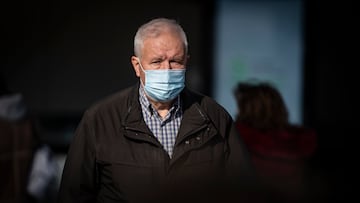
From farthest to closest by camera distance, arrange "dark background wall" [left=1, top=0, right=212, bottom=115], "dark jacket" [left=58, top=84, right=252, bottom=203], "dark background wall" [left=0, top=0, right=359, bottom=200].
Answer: "dark background wall" [left=1, top=0, right=212, bottom=115]
"dark background wall" [left=0, top=0, right=359, bottom=200]
"dark jacket" [left=58, top=84, right=252, bottom=203]

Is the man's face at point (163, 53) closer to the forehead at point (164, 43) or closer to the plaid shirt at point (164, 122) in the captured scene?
the forehead at point (164, 43)

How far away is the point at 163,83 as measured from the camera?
313cm

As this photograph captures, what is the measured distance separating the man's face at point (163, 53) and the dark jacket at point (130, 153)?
19 cm

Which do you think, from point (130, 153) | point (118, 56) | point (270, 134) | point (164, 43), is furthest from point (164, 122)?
point (118, 56)

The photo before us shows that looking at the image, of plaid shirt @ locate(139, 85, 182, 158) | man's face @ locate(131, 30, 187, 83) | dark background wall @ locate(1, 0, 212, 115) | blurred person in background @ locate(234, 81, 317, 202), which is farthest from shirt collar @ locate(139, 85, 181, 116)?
dark background wall @ locate(1, 0, 212, 115)

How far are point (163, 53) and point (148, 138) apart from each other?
35 cm

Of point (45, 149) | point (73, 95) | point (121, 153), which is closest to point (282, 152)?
point (45, 149)

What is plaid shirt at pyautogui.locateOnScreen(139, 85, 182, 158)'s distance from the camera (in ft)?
10.2

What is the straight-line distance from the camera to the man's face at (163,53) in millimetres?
3078

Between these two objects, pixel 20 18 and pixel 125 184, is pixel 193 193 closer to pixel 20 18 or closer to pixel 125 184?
pixel 125 184

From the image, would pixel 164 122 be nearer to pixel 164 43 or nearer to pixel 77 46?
pixel 164 43

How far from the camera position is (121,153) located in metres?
3.07

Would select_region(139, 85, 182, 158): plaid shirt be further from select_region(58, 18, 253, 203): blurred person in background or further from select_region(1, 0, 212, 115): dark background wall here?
select_region(1, 0, 212, 115): dark background wall

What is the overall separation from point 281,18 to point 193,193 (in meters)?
6.25
